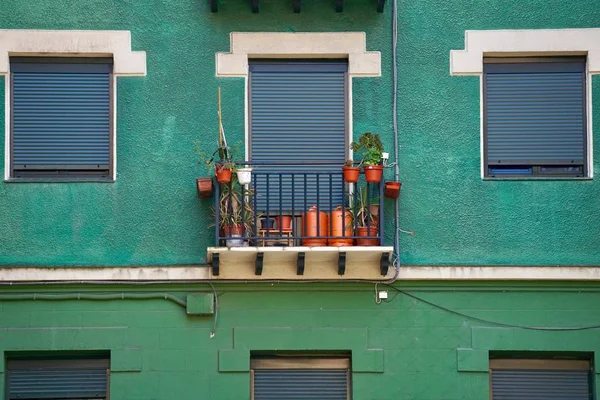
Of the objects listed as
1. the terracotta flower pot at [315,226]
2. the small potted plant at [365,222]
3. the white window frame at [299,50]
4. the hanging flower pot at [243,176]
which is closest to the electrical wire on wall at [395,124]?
the white window frame at [299,50]

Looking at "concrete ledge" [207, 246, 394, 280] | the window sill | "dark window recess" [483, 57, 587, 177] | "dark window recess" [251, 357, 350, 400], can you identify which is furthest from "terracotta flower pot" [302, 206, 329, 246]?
the window sill

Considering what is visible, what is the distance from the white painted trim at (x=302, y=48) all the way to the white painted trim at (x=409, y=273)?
2337 millimetres

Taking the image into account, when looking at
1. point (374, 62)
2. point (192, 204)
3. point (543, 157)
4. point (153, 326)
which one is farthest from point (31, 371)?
point (543, 157)

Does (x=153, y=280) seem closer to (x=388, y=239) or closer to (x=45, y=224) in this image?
(x=45, y=224)

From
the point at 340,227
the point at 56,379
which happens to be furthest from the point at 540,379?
the point at 56,379

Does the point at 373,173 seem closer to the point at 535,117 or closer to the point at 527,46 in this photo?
the point at 535,117

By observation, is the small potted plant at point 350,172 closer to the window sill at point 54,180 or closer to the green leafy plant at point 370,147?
the green leafy plant at point 370,147

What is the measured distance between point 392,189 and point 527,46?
2.31 meters

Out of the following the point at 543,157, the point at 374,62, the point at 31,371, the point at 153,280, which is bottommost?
the point at 31,371

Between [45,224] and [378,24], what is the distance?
436cm

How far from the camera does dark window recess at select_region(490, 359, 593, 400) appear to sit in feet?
49.5

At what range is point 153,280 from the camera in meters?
15.1

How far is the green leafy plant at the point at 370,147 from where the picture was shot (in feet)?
49.2

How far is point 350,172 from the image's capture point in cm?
1492
